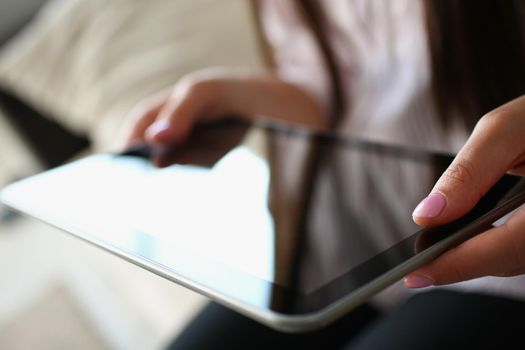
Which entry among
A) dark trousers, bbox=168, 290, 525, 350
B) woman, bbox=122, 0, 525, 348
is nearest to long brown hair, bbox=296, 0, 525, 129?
woman, bbox=122, 0, 525, 348

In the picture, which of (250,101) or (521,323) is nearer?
(521,323)

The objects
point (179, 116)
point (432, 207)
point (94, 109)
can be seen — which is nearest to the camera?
point (432, 207)

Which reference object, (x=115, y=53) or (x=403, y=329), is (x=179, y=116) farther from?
(x=115, y=53)

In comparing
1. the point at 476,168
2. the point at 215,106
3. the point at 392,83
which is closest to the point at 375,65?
→ the point at 392,83

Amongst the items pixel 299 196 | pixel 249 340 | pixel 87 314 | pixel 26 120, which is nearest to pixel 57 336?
pixel 87 314

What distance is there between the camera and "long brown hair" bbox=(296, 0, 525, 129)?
0.41 meters

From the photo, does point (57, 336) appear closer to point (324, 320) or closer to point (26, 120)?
point (26, 120)

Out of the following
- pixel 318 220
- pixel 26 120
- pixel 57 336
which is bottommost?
pixel 57 336

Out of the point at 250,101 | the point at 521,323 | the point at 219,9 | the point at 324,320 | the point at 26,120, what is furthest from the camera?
the point at 26,120

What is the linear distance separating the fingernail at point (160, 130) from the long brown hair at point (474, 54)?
20 centimetres

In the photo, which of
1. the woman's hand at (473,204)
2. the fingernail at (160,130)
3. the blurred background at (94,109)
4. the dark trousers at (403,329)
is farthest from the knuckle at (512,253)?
the blurred background at (94,109)

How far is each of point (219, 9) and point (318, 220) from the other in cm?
51

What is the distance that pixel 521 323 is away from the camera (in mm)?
361

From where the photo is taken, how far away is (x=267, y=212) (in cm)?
35
